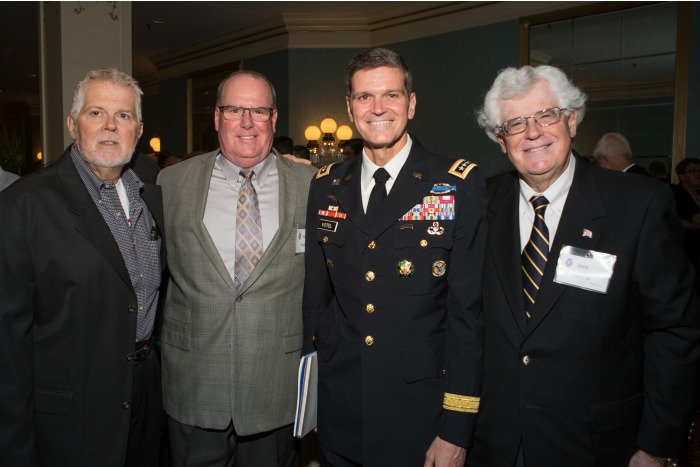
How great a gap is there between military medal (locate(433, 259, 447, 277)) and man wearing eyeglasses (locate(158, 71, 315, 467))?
598 millimetres

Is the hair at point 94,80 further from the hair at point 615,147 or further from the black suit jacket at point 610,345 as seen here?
the hair at point 615,147

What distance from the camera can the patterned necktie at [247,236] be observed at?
202 centimetres

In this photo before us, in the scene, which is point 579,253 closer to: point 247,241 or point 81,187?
point 247,241

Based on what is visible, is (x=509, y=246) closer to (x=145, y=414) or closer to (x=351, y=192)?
(x=351, y=192)

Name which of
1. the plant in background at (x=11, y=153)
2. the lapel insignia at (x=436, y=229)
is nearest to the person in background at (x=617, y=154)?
the lapel insignia at (x=436, y=229)

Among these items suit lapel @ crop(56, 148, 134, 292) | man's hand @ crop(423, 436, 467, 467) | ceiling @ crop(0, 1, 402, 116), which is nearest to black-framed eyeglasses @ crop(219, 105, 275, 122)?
suit lapel @ crop(56, 148, 134, 292)

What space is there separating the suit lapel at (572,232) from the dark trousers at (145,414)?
1.34 m

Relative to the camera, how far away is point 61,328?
1.71m

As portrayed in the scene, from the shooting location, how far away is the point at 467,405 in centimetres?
161

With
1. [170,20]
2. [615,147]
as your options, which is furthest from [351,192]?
[170,20]

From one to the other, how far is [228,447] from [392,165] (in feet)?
3.99

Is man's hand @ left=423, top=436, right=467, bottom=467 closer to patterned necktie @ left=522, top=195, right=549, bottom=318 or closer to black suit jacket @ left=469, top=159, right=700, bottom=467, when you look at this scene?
black suit jacket @ left=469, top=159, right=700, bottom=467

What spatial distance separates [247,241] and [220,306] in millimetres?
255

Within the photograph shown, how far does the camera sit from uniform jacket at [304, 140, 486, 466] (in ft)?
5.39
